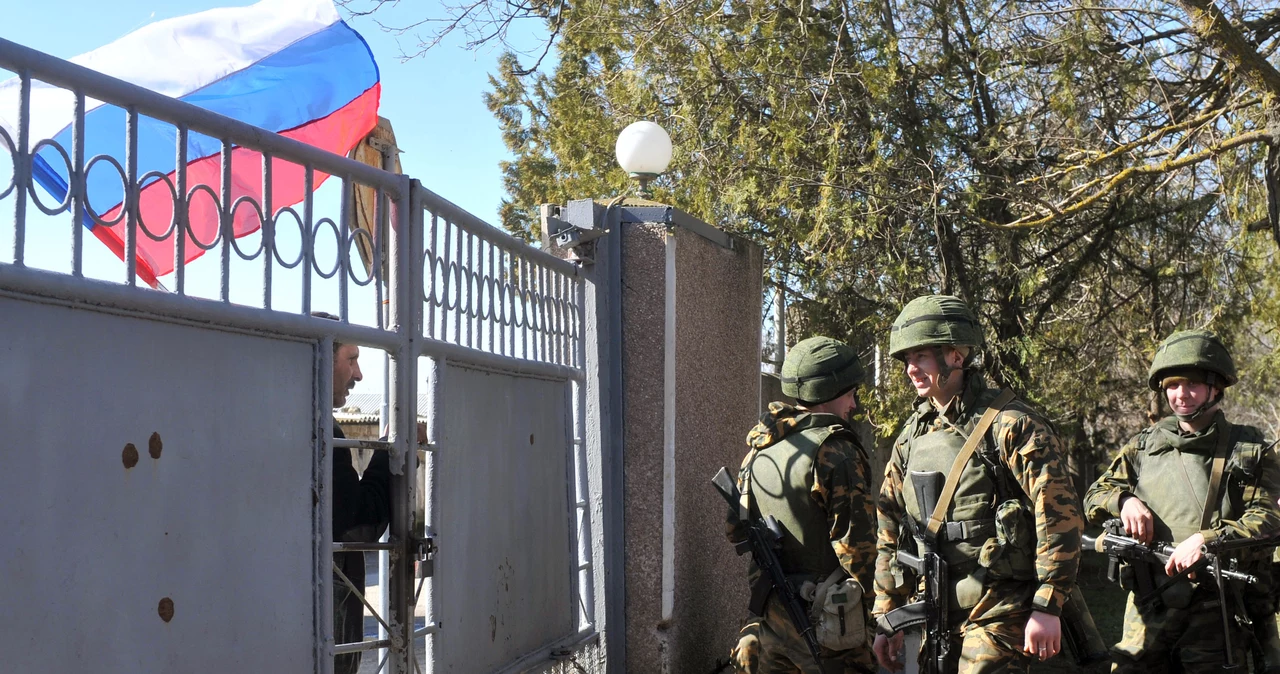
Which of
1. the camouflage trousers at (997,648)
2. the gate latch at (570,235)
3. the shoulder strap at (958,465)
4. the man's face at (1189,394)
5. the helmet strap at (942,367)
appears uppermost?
the gate latch at (570,235)

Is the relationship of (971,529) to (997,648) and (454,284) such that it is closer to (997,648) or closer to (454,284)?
(997,648)

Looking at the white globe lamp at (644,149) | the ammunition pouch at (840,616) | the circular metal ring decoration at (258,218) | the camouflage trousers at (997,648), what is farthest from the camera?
the white globe lamp at (644,149)

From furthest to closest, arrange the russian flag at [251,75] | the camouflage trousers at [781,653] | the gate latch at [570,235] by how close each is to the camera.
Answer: the russian flag at [251,75] < the gate latch at [570,235] < the camouflage trousers at [781,653]

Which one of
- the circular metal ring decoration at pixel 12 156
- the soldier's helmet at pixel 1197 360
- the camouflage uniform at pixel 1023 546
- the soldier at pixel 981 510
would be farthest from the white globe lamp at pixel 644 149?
the circular metal ring decoration at pixel 12 156

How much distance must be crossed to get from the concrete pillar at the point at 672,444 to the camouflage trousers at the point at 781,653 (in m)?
0.76

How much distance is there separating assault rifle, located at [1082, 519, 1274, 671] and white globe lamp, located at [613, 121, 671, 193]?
98.3 inches

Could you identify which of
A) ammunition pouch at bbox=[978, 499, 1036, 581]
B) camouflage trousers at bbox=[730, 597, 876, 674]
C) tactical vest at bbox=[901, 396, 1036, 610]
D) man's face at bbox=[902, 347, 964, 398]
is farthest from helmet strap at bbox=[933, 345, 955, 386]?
camouflage trousers at bbox=[730, 597, 876, 674]

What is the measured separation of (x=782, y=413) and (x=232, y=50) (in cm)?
423

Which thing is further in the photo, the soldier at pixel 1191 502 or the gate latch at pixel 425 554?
the soldier at pixel 1191 502

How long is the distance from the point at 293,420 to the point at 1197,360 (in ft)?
11.4

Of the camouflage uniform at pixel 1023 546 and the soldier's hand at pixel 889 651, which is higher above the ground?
the camouflage uniform at pixel 1023 546

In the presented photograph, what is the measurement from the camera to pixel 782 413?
443 centimetres

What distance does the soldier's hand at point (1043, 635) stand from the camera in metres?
3.54

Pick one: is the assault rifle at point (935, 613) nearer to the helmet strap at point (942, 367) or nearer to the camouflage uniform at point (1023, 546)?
the camouflage uniform at point (1023, 546)
